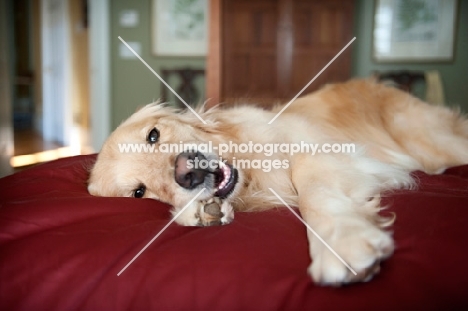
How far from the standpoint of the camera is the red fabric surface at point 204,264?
32.3 inches

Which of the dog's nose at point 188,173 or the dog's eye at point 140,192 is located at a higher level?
the dog's nose at point 188,173

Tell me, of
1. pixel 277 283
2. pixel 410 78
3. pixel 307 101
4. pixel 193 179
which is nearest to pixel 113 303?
pixel 277 283

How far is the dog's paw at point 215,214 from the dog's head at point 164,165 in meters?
0.07

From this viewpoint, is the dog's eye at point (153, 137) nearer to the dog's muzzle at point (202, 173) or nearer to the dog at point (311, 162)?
the dog at point (311, 162)

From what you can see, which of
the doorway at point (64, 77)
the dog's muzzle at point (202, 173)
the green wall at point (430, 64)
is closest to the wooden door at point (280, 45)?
the green wall at point (430, 64)

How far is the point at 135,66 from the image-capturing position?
6.06 meters

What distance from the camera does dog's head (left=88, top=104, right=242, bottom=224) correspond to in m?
1.35

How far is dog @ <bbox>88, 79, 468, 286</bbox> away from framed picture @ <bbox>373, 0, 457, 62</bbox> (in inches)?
144

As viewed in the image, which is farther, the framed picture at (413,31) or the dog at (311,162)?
the framed picture at (413,31)

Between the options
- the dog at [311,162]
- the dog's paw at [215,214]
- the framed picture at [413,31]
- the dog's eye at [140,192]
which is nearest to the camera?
the dog at [311,162]

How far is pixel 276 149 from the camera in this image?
165 cm

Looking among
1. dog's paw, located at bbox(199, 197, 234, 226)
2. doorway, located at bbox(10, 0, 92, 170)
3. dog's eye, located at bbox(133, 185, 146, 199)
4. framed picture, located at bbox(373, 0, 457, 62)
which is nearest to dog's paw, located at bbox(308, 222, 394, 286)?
dog's paw, located at bbox(199, 197, 234, 226)

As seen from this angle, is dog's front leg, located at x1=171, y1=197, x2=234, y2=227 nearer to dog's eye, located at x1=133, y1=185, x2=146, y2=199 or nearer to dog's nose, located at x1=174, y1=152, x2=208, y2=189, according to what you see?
dog's nose, located at x1=174, y1=152, x2=208, y2=189

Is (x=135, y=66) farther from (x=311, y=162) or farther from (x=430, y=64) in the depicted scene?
(x=311, y=162)
